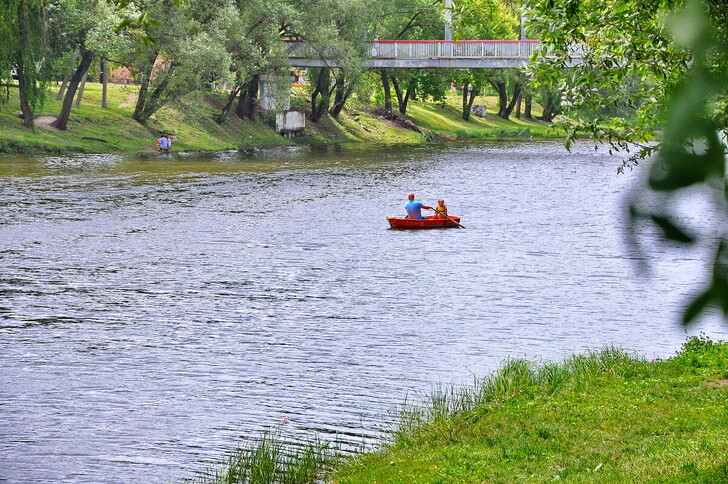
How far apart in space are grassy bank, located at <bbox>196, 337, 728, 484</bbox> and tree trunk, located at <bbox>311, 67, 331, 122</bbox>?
62.9 metres

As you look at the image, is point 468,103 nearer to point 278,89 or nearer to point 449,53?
point 449,53

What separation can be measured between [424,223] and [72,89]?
26.3 meters

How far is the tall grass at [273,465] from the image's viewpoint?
10.6 meters

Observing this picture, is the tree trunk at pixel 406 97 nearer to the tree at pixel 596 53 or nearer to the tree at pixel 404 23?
the tree at pixel 404 23

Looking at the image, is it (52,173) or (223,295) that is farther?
(52,173)

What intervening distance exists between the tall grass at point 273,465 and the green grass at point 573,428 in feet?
1.24

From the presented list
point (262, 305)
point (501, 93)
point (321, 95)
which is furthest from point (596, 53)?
point (501, 93)

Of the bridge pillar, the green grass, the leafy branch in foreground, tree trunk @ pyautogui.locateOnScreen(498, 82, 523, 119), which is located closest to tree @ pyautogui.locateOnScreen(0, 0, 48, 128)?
the bridge pillar

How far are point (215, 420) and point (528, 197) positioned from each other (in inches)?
1218

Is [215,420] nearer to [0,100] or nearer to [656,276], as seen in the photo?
[656,276]

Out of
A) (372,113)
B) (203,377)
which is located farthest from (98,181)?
(372,113)

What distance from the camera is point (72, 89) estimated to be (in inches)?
2085

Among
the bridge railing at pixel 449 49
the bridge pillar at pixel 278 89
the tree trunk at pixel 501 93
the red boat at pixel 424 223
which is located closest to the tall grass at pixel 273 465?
the red boat at pixel 424 223

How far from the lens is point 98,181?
41938 millimetres
